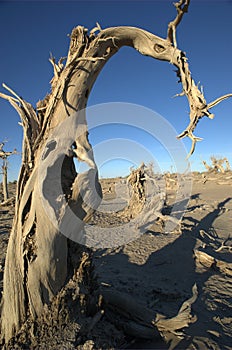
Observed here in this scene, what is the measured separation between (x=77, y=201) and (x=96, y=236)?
540 centimetres

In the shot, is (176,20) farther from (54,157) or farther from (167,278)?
(167,278)

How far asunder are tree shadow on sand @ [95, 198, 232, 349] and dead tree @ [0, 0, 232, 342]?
51.1 inches

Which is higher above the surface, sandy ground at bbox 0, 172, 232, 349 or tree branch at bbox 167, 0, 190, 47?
tree branch at bbox 167, 0, 190, 47

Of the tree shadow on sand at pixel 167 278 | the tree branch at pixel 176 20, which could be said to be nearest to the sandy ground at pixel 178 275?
the tree shadow on sand at pixel 167 278

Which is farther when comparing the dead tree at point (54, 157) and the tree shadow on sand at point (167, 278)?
the tree shadow on sand at point (167, 278)

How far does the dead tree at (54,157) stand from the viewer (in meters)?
2.32

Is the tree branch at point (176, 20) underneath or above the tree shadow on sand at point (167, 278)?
above

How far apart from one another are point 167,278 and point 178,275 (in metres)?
0.32

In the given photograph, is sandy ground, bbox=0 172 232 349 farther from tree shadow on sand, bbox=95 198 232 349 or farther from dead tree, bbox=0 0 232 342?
dead tree, bbox=0 0 232 342

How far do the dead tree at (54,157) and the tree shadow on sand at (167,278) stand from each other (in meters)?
1.30

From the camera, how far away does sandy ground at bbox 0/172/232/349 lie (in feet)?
10.4

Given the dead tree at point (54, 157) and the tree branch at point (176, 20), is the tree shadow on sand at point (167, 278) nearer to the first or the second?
the dead tree at point (54, 157)

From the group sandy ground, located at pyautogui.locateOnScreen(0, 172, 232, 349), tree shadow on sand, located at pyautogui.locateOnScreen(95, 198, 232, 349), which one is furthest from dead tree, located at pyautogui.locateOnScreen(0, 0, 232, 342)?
tree shadow on sand, located at pyautogui.locateOnScreen(95, 198, 232, 349)

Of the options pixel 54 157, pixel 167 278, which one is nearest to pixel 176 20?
pixel 54 157
